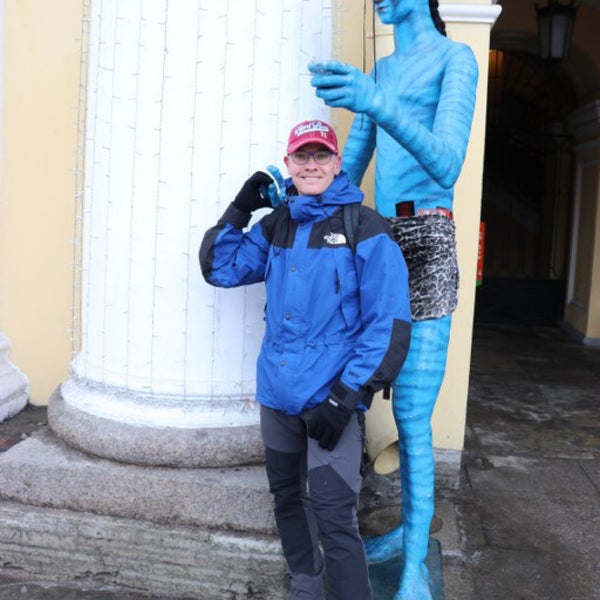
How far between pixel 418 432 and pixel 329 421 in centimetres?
62

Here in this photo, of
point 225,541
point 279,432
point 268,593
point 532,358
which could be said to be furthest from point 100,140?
point 532,358

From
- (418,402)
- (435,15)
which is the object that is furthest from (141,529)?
(435,15)

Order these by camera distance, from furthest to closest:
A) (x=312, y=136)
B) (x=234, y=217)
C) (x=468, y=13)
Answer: (x=468, y=13), (x=234, y=217), (x=312, y=136)

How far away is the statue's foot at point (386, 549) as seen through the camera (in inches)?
109

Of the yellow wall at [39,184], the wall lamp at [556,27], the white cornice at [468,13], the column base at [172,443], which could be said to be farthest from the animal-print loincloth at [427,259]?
the wall lamp at [556,27]

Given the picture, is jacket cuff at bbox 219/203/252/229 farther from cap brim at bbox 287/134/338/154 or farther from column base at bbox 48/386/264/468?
column base at bbox 48/386/264/468

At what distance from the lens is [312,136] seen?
2.09 metres

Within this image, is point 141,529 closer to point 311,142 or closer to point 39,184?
point 311,142

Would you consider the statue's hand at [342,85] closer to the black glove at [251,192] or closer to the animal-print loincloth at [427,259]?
the black glove at [251,192]

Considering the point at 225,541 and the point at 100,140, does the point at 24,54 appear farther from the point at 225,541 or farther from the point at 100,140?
the point at 225,541

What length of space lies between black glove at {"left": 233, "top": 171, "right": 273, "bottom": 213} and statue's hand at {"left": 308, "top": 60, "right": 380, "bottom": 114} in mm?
449

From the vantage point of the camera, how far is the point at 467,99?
7.54 feet

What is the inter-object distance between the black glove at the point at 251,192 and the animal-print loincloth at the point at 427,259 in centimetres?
47

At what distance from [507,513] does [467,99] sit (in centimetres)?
207
